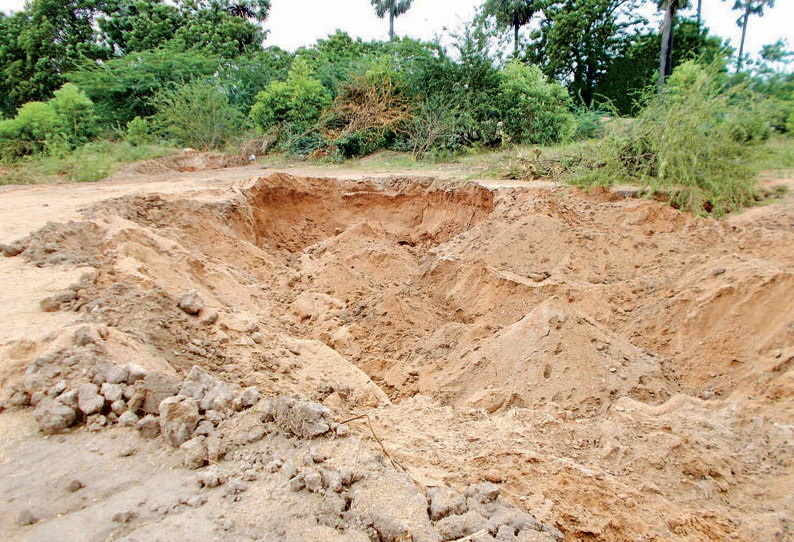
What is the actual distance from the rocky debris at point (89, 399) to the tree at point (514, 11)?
20382 millimetres

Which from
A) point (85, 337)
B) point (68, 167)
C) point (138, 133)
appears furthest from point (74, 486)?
point (138, 133)

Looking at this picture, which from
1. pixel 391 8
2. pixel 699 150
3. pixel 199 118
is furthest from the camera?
pixel 391 8

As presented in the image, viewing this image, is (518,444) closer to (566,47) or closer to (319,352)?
(319,352)

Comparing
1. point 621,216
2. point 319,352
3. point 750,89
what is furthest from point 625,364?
point 750,89

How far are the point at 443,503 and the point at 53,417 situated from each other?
148 cm

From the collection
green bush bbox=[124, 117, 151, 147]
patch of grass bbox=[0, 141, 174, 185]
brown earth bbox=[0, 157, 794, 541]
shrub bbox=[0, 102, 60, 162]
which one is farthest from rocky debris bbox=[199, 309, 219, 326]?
green bush bbox=[124, 117, 151, 147]

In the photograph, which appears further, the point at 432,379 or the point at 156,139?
the point at 156,139

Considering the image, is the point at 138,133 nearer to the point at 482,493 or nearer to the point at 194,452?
the point at 194,452

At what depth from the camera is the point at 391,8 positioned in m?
26.5

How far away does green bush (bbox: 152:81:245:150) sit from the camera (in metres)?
13.2

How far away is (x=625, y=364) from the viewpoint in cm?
346

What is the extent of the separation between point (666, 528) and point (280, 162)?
11616 mm

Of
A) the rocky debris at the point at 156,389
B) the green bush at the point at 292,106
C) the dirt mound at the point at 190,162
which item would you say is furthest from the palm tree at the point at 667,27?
the rocky debris at the point at 156,389

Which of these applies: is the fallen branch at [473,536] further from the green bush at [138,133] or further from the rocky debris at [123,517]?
the green bush at [138,133]
